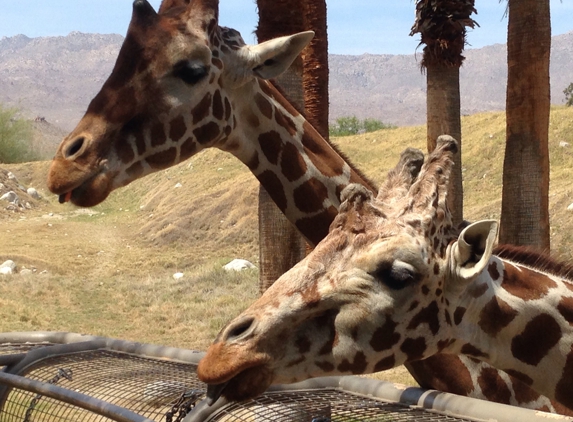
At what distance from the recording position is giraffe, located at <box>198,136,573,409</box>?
2.97 meters

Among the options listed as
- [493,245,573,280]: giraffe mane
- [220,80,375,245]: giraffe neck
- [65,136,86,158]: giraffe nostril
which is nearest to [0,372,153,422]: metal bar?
[65,136,86,158]: giraffe nostril

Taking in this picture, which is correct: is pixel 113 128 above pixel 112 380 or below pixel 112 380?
above

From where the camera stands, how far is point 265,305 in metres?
3.02

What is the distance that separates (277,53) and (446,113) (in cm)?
539

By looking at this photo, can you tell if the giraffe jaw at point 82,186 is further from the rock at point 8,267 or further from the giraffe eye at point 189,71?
the rock at point 8,267

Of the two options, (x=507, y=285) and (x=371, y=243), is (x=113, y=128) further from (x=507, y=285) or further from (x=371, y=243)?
(x=507, y=285)

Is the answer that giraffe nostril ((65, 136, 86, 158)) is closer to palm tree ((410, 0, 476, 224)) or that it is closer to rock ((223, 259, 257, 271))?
palm tree ((410, 0, 476, 224))

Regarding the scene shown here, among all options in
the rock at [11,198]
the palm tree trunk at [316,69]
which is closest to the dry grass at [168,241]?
the rock at [11,198]

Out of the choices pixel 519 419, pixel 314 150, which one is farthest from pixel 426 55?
pixel 519 419

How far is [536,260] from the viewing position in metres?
3.91

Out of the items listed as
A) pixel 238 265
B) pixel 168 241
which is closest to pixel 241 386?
pixel 238 265

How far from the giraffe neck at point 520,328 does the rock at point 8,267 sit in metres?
18.0

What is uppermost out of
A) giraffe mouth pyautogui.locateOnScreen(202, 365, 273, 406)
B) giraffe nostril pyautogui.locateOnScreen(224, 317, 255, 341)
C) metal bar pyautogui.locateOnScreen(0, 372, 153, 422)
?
giraffe nostril pyautogui.locateOnScreen(224, 317, 255, 341)

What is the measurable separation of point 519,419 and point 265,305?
99 cm
